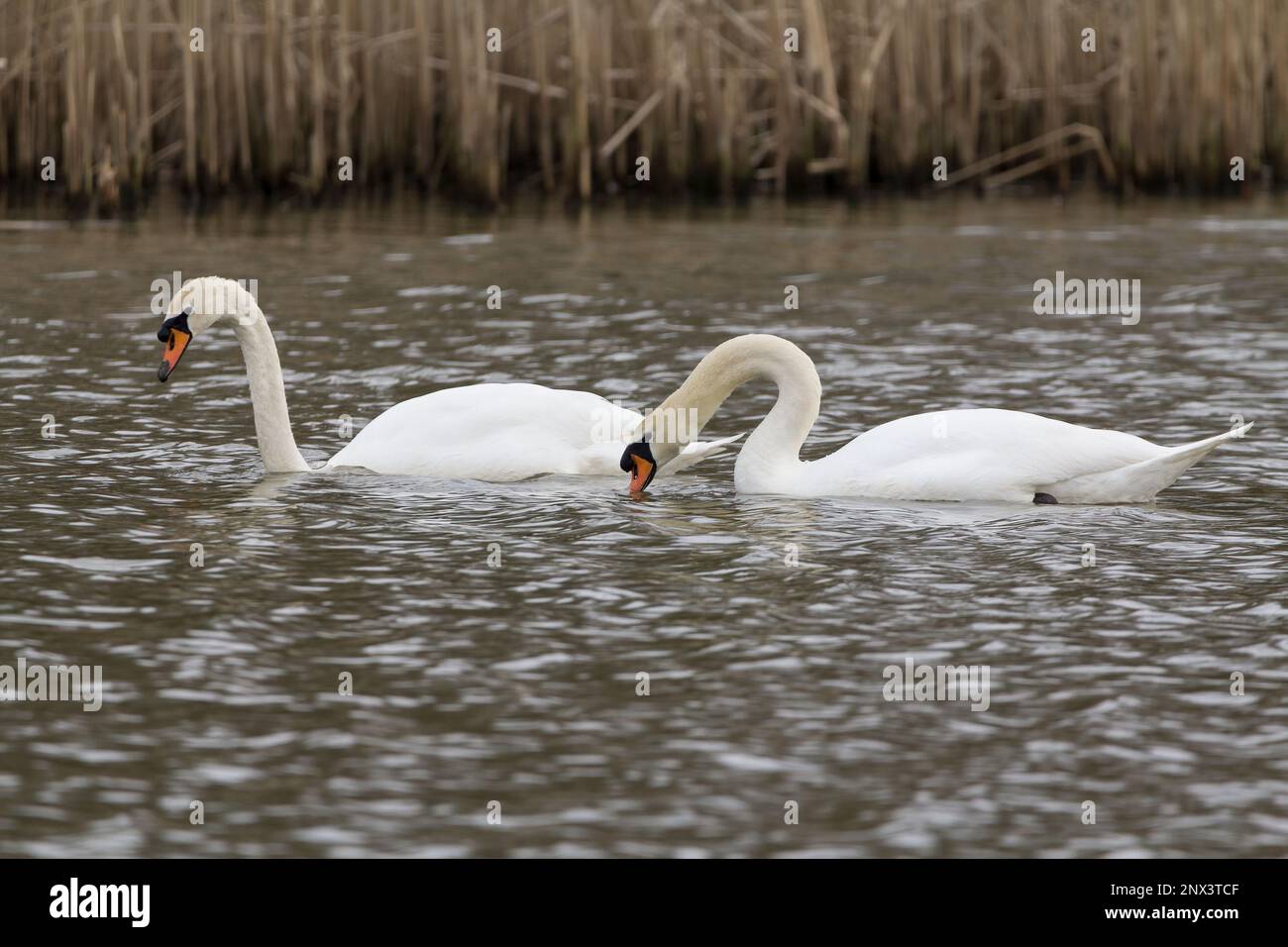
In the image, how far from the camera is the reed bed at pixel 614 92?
18609 millimetres

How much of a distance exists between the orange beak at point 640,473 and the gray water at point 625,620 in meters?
0.12

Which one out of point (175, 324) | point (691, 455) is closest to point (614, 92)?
point (175, 324)

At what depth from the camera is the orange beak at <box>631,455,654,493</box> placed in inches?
343

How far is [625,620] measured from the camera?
6.76 metres

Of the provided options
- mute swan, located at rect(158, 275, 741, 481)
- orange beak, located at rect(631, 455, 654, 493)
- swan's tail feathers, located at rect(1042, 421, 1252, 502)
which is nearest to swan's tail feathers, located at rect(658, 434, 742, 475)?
mute swan, located at rect(158, 275, 741, 481)

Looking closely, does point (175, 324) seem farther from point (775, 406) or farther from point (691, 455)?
point (775, 406)

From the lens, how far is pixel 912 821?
4984 mm

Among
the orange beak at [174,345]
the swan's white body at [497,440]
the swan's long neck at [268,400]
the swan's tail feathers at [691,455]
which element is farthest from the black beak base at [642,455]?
the orange beak at [174,345]

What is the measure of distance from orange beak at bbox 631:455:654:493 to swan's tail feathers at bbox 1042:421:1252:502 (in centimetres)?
161

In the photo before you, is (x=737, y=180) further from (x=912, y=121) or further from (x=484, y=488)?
(x=484, y=488)

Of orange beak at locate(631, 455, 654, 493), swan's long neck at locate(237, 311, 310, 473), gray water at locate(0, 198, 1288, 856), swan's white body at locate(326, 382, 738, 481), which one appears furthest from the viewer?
swan's long neck at locate(237, 311, 310, 473)

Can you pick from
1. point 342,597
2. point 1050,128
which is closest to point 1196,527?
point 342,597

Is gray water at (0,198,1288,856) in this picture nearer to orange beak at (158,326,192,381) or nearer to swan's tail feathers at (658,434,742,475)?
swan's tail feathers at (658,434,742,475)

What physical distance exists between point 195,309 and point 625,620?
3389 mm
